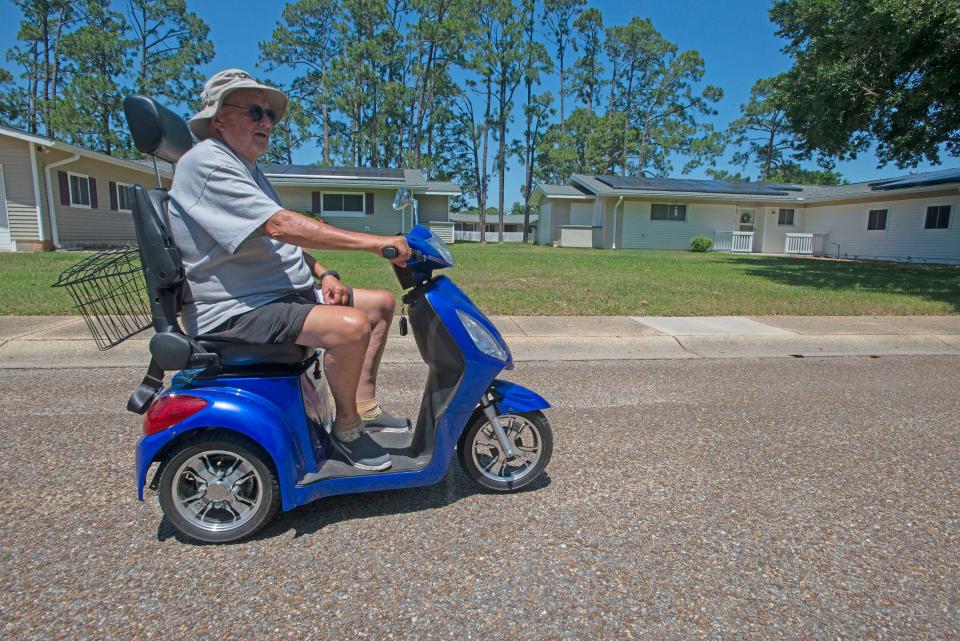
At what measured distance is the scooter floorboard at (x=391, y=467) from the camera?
248cm

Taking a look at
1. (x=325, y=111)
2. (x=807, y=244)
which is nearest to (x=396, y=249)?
(x=807, y=244)

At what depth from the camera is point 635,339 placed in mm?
6410

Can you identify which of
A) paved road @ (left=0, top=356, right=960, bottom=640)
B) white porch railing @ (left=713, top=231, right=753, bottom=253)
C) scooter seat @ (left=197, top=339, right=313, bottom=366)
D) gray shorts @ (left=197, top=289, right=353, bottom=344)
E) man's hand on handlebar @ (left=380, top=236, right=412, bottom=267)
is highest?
white porch railing @ (left=713, top=231, right=753, bottom=253)

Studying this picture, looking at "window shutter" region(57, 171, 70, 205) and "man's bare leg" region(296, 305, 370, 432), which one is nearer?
"man's bare leg" region(296, 305, 370, 432)

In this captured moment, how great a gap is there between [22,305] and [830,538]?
8802 mm

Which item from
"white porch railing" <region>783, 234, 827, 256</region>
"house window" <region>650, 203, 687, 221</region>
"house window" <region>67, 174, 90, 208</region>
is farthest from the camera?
"house window" <region>650, 203, 687, 221</region>

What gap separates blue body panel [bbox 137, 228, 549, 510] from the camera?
89.5 inches

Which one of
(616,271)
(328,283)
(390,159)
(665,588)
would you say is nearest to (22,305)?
(328,283)

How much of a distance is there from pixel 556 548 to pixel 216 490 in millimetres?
1456

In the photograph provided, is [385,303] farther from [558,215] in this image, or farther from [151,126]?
[558,215]

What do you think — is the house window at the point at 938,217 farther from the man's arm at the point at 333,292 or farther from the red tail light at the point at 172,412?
the red tail light at the point at 172,412

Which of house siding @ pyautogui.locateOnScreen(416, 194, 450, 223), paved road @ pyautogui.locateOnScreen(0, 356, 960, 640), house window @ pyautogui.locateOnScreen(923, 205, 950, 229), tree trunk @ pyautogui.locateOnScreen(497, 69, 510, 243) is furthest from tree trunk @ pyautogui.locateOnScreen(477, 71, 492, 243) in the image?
paved road @ pyautogui.locateOnScreen(0, 356, 960, 640)

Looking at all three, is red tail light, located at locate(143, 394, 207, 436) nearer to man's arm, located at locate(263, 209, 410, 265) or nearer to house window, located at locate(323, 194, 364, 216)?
man's arm, located at locate(263, 209, 410, 265)

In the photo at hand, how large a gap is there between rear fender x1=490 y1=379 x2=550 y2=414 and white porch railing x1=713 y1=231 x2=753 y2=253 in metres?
29.9
